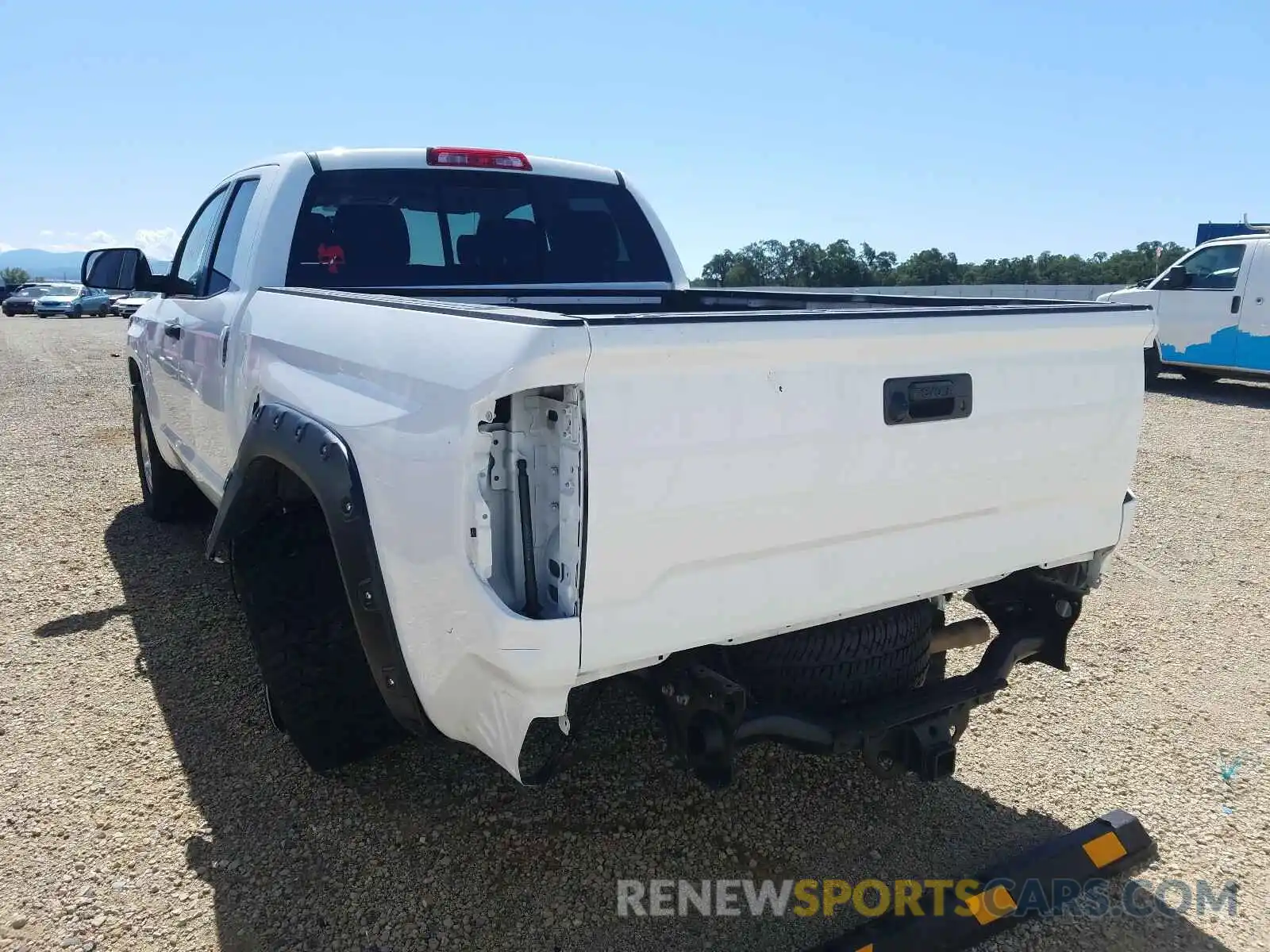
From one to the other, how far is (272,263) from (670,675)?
7.64 feet

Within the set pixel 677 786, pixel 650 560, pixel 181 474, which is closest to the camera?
pixel 650 560

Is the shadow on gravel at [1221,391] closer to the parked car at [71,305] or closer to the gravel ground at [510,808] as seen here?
the gravel ground at [510,808]

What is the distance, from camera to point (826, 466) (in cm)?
221

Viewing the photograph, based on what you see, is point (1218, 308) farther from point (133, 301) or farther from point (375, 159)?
point (133, 301)

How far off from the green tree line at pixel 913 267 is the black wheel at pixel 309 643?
2170 cm

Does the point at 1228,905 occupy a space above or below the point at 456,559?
below

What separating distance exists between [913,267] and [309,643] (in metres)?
34.8

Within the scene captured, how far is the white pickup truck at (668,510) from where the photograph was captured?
1.95 m

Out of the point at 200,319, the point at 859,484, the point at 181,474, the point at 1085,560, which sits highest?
the point at 200,319

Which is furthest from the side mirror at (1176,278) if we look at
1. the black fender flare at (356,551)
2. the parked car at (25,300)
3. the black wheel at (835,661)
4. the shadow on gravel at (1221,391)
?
the parked car at (25,300)

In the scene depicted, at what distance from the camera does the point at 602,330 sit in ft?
6.15

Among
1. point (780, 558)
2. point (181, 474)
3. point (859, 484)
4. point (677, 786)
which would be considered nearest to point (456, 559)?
point (780, 558)

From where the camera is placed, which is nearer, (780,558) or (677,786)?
(780,558)

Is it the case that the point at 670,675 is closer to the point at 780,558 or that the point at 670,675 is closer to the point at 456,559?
the point at 780,558
